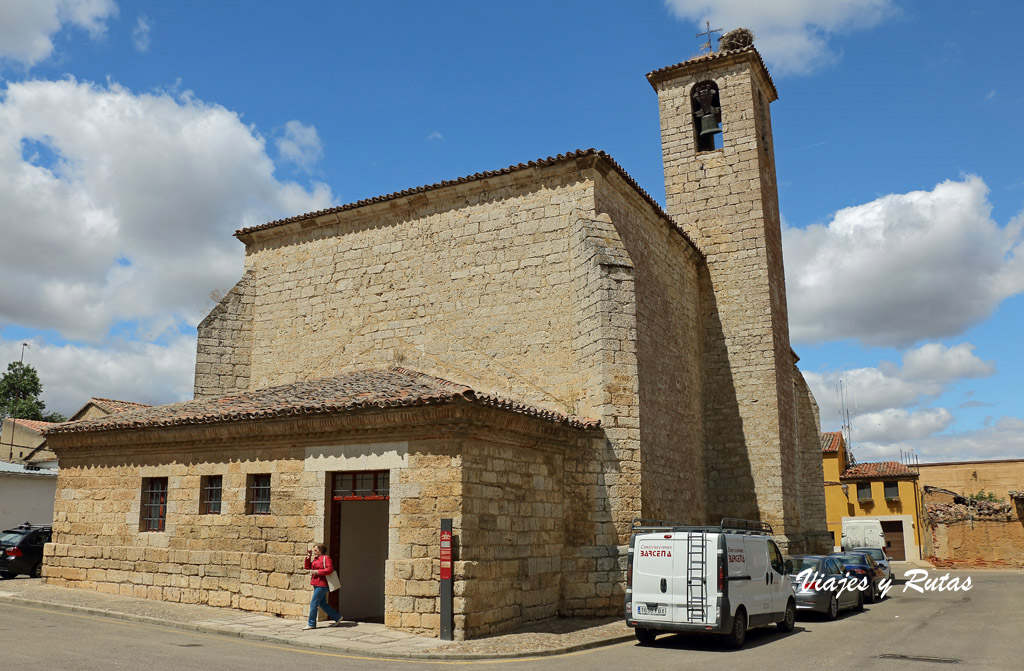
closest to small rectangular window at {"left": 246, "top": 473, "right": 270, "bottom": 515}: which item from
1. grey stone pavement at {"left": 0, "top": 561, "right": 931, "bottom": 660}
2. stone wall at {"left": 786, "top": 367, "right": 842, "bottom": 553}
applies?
grey stone pavement at {"left": 0, "top": 561, "right": 931, "bottom": 660}

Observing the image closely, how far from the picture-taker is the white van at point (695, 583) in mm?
10195

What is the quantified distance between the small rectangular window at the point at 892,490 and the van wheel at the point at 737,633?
104ft

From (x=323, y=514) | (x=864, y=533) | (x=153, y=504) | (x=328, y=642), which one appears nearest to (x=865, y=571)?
(x=323, y=514)

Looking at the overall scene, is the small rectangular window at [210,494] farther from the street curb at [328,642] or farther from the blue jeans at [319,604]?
the blue jeans at [319,604]

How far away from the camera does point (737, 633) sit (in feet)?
34.3

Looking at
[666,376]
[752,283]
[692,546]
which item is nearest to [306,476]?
[692,546]

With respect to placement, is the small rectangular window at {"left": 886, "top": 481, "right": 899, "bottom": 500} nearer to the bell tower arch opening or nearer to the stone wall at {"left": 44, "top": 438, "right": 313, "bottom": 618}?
the bell tower arch opening

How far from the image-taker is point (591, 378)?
559 inches

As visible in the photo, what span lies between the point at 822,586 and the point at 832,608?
1.70ft

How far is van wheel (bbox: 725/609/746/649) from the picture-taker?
10414mm

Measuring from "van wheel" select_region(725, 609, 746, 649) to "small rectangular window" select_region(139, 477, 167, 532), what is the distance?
1002cm

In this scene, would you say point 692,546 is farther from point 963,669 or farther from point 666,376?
point 666,376

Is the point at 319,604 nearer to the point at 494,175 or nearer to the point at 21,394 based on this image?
the point at 494,175

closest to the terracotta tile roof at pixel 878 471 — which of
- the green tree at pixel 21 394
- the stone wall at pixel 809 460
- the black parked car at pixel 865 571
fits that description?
the stone wall at pixel 809 460
